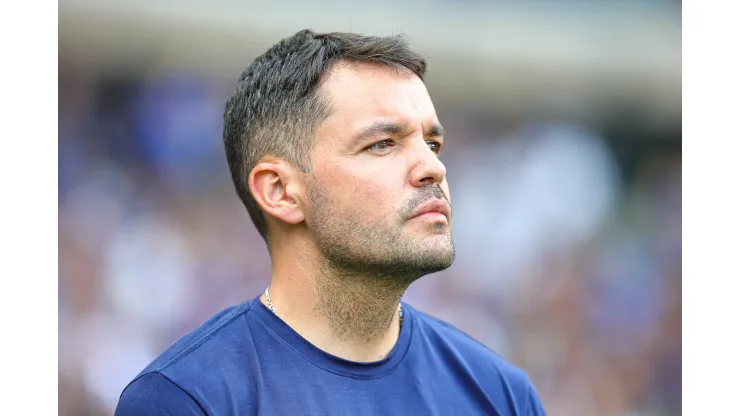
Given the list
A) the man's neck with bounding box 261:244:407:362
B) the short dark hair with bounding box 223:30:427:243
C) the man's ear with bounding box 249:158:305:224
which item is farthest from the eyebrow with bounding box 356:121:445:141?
the man's neck with bounding box 261:244:407:362

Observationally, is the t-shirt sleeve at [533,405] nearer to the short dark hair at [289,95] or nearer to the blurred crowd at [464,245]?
the short dark hair at [289,95]

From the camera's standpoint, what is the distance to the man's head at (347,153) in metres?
2.38

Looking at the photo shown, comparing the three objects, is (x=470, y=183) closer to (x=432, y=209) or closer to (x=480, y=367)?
(x=480, y=367)

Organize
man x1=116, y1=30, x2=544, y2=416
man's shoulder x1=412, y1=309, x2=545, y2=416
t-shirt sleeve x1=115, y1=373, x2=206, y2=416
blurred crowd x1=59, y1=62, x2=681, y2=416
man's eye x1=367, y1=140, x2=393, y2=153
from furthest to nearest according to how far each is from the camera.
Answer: blurred crowd x1=59, y1=62, x2=681, y2=416, man's shoulder x1=412, y1=309, x2=545, y2=416, man's eye x1=367, y1=140, x2=393, y2=153, man x1=116, y1=30, x2=544, y2=416, t-shirt sleeve x1=115, y1=373, x2=206, y2=416

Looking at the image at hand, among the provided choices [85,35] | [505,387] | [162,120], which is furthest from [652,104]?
[505,387]

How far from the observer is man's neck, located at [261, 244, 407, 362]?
96.1 inches

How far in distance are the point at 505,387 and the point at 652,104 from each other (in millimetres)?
5812

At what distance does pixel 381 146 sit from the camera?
2.44 m

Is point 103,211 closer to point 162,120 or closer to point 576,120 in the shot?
point 162,120

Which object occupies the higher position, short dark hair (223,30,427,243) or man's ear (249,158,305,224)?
→ short dark hair (223,30,427,243)

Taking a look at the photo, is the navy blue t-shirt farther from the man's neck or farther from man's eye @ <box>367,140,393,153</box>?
man's eye @ <box>367,140,393,153</box>

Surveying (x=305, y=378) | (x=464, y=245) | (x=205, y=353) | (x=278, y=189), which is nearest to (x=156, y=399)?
(x=205, y=353)

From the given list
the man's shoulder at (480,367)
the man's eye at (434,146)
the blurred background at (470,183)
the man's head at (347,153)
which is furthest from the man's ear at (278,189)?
the blurred background at (470,183)

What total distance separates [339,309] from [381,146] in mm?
512
